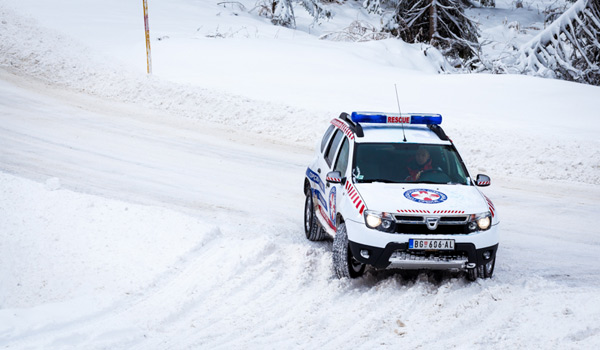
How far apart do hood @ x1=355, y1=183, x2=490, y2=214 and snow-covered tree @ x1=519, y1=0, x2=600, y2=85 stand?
16.6 meters

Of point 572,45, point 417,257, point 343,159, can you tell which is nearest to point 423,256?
point 417,257

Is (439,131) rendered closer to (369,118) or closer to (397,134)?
(397,134)

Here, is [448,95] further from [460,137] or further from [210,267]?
[210,267]

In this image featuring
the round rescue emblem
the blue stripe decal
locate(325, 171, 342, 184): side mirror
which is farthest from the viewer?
the blue stripe decal

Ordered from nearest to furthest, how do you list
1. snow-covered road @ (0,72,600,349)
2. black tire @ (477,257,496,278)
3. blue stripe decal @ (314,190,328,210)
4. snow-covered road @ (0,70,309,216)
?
1. snow-covered road @ (0,72,600,349)
2. black tire @ (477,257,496,278)
3. blue stripe decal @ (314,190,328,210)
4. snow-covered road @ (0,70,309,216)

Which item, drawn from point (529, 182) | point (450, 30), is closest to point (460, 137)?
point (529, 182)

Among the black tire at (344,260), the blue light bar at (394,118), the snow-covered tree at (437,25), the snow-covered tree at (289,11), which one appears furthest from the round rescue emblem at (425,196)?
the snow-covered tree at (289,11)

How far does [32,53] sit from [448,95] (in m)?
12.5

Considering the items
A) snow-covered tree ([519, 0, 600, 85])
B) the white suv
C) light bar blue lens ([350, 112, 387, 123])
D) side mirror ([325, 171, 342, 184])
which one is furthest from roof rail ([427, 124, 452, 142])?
snow-covered tree ([519, 0, 600, 85])

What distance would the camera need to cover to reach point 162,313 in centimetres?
724

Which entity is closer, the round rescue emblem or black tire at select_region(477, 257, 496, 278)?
the round rescue emblem

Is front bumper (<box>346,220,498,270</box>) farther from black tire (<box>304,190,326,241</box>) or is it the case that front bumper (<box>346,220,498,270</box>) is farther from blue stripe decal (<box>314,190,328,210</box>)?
black tire (<box>304,190,326,241</box>)

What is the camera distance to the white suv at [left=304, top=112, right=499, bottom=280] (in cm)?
743

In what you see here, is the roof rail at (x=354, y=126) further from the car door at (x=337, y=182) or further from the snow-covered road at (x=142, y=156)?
the snow-covered road at (x=142, y=156)
